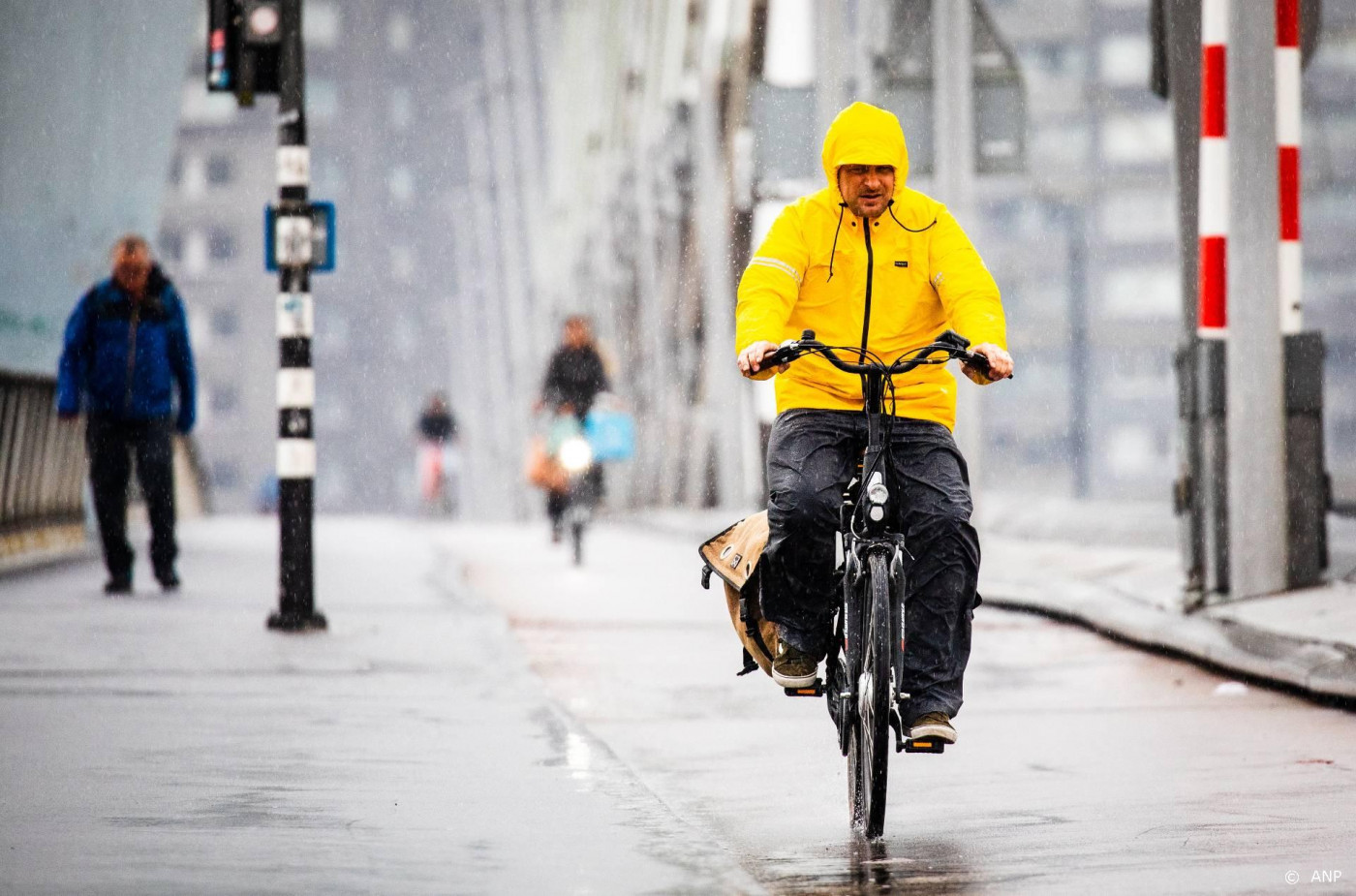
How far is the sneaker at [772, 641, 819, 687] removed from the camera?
5766mm

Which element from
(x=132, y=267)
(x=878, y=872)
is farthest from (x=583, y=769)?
(x=132, y=267)

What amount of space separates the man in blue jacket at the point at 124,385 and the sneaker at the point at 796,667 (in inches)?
254

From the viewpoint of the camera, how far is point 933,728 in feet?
17.7

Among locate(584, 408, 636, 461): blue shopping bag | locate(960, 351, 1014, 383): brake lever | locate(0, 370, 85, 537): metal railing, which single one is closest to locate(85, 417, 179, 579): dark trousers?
locate(0, 370, 85, 537): metal railing

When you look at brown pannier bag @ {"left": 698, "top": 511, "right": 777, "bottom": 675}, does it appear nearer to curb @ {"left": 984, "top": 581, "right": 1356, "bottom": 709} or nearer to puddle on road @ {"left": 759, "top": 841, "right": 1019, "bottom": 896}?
puddle on road @ {"left": 759, "top": 841, "right": 1019, "bottom": 896}

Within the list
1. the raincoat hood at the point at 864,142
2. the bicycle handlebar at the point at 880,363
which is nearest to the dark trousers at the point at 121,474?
the raincoat hood at the point at 864,142

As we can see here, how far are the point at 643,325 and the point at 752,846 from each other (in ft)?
99.9

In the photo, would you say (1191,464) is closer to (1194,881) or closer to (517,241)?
(1194,881)

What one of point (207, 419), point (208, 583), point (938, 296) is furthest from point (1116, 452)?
point (938, 296)

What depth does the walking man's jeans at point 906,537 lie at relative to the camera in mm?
5500

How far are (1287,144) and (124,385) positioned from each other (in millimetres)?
5619

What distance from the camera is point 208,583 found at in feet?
42.2

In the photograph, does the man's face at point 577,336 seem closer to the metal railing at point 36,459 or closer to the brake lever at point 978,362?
the metal railing at point 36,459

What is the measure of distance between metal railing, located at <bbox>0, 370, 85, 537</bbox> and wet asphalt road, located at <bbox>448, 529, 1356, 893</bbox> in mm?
4144
